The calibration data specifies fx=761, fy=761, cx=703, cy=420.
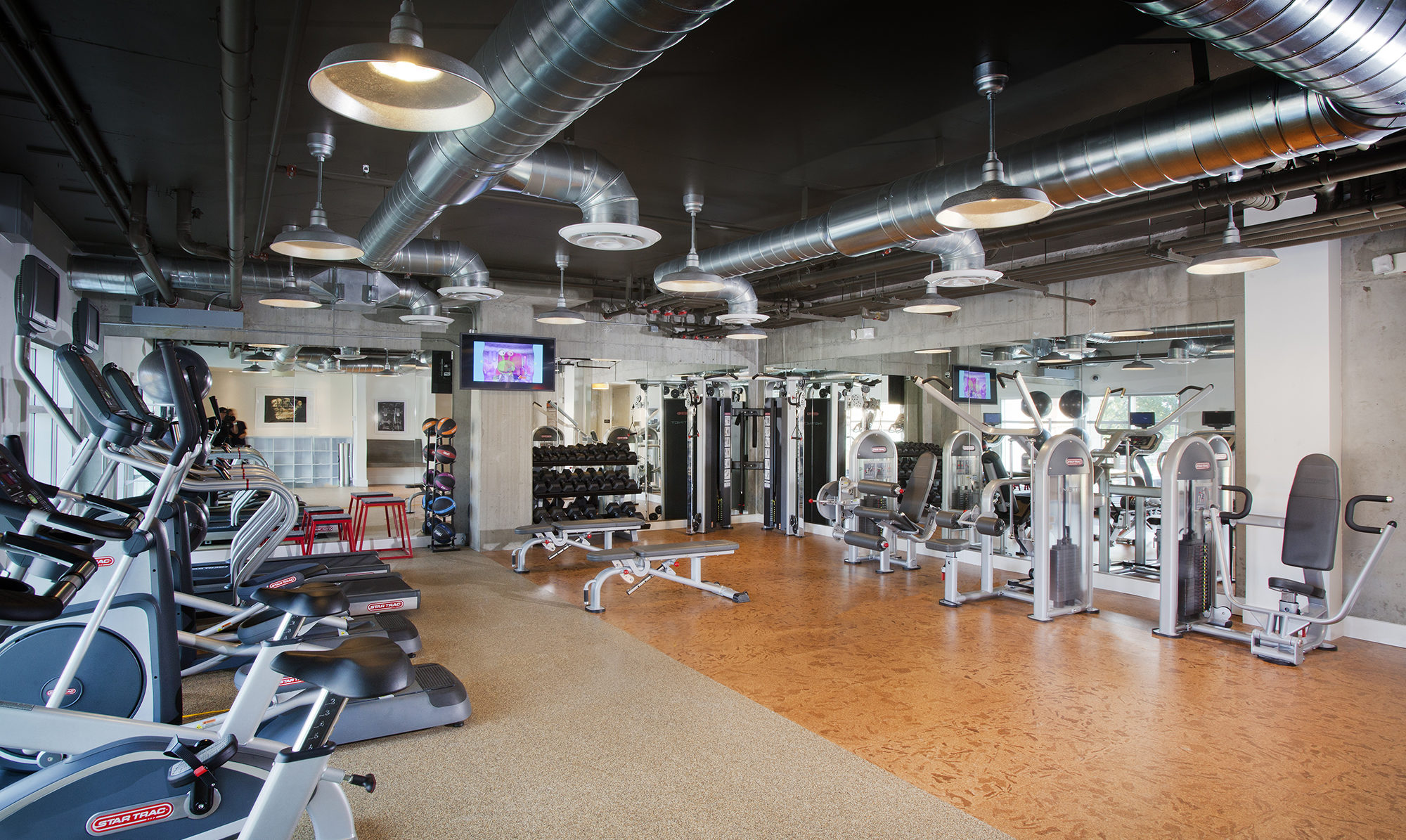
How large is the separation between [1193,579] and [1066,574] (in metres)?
0.91

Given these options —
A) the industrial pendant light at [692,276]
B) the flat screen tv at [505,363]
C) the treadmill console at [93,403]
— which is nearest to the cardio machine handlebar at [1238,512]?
the industrial pendant light at [692,276]

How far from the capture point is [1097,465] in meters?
7.91

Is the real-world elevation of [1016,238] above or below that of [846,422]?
above

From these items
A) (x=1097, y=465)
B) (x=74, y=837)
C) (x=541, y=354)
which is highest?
(x=541, y=354)

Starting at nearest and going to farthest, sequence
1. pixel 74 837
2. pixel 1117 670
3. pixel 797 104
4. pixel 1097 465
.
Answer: pixel 74 837, pixel 797 104, pixel 1117 670, pixel 1097 465

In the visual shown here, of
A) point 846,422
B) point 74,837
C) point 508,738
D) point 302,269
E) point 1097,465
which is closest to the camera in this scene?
point 74,837

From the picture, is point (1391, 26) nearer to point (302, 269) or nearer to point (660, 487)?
point (302, 269)

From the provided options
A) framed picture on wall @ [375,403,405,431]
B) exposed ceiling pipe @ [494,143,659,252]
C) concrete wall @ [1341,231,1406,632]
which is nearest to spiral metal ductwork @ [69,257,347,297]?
exposed ceiling pipe @ [494,143,659,252]

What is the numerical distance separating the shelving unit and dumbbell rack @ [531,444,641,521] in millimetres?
4784

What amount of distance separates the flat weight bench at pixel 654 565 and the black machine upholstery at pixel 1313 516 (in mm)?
4104

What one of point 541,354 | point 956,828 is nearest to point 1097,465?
point 956,828

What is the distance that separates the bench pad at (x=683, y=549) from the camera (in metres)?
6.69

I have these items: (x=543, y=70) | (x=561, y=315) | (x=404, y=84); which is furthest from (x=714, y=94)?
(x=561, y=315)

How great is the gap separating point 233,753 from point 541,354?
7.59 metres
